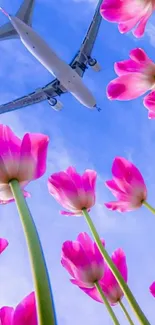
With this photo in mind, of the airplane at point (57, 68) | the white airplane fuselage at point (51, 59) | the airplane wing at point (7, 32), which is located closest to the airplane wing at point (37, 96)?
the airplane at point (57, 68)

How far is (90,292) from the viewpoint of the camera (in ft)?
2.74

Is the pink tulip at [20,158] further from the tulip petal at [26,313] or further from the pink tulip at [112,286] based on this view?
the pink tulip at [112,286]

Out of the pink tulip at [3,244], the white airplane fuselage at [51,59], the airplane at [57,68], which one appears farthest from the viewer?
the white airplane fuselage at [51,59]

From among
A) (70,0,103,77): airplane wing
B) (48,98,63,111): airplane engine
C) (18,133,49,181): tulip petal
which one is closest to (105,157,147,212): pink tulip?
(18,133,49,181): tulip petal

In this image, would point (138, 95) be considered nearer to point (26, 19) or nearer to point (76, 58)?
point (76, 58)

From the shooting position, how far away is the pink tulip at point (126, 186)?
2.92ft

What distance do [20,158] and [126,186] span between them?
0.31 metres

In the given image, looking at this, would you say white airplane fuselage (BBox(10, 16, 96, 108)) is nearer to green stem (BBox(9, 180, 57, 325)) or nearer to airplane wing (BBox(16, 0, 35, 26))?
airplane wing (BBox(16, 0, 35, 26))

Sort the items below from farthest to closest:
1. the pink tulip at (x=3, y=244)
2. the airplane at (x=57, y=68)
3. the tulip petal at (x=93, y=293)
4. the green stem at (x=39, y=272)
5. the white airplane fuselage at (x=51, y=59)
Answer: the white airplane fuselage at (x=51, y=59)
the airplane at (x=57, y=68)
the tulip petal at (x=93, y=293)
the pink tulip at (x=3, y=244)
the green stem at (x=39, y=272)

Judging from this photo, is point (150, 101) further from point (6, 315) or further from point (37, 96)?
point (37, 96)

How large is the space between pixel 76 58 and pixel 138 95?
2922 centimetres

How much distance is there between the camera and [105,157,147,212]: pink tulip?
2.92 ft

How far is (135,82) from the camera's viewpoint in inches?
33.2

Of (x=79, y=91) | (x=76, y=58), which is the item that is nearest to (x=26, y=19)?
(x=76, y=58)
